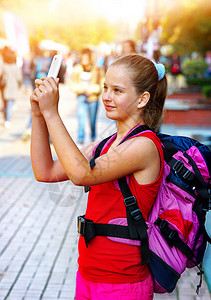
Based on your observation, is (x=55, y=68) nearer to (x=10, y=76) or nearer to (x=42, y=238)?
(x=42, y=238)

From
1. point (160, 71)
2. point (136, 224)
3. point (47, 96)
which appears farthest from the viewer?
point (160, 71)

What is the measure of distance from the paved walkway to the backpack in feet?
1.14

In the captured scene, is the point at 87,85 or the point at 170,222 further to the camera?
the point at 87,85

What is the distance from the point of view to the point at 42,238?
14.7 feet

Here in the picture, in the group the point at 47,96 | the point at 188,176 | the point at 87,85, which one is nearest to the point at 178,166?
the point at 188,176

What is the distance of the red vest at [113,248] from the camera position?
1.75 metres

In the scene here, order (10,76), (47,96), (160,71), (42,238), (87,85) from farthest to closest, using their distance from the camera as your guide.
→ 1. (10,76)
2. (87,85)
3. (42,238)
4. (160,71)
5. (47,96)

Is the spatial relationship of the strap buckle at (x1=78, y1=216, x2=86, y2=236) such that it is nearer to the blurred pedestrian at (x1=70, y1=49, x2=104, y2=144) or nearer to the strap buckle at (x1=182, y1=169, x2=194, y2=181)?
the strap buckle at (x1=182, y1=169, x2=194, y2=181)

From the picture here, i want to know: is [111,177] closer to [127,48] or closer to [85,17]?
[127,48]

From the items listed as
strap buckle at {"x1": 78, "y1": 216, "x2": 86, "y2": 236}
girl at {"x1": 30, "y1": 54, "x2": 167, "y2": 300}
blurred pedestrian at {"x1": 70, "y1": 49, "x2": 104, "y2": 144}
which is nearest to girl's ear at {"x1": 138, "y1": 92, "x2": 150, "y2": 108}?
girl at {"x1": 30, "y1": 54, "x2": 167, "y2": 300}

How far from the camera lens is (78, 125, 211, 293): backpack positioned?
174 centimetres

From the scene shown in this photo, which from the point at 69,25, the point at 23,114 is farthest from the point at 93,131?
the point at 69,25

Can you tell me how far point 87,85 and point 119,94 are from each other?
22.3ft

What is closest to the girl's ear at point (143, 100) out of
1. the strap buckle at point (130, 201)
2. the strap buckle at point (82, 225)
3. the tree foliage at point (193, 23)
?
the strap buckle at point (130, 201)
